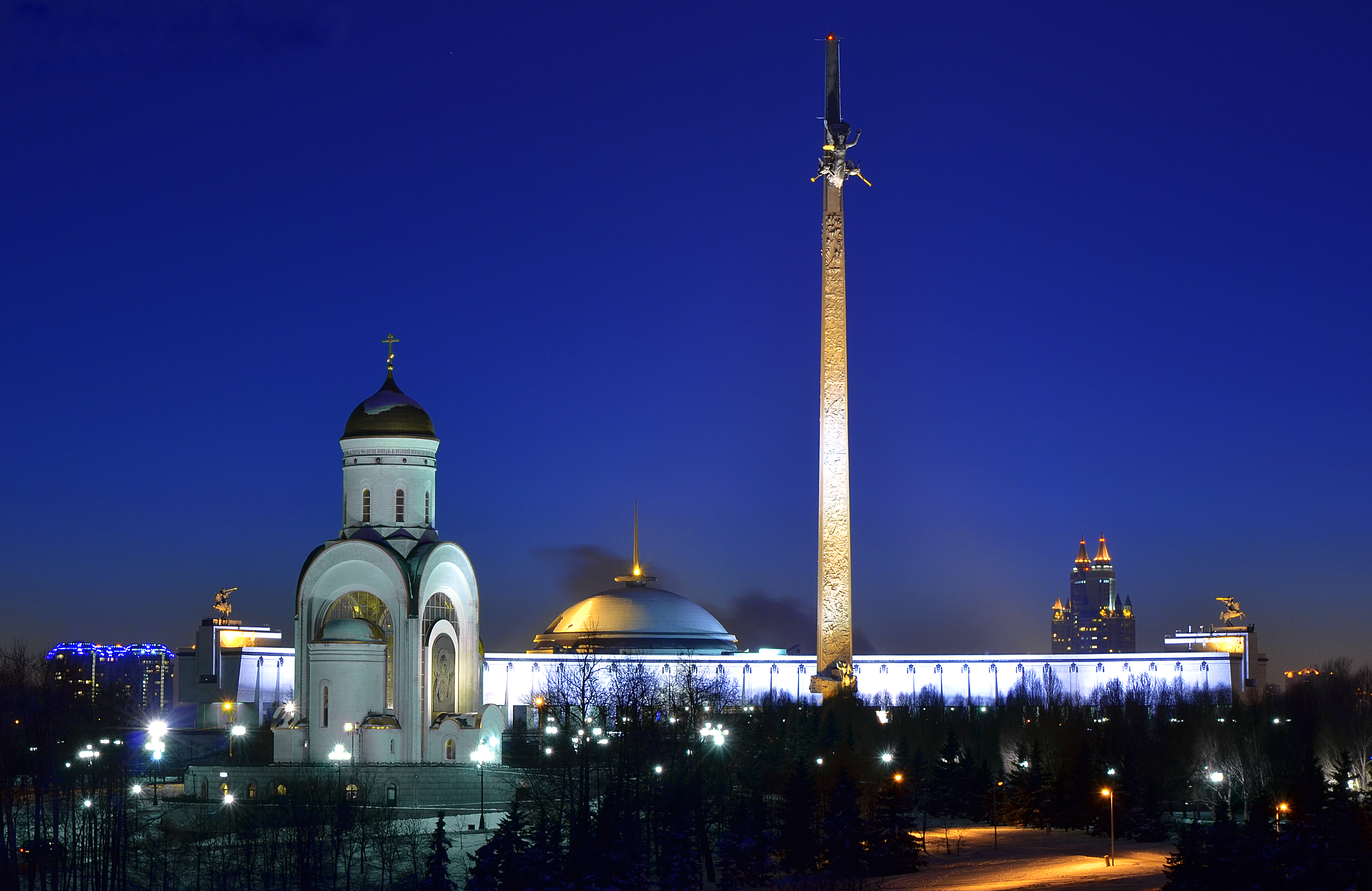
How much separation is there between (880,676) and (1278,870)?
55101 mm

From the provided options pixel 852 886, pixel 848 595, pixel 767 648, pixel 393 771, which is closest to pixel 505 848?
pixel 852 886

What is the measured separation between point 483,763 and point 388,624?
16.8 ft

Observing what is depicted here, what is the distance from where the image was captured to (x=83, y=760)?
4584 centimetres

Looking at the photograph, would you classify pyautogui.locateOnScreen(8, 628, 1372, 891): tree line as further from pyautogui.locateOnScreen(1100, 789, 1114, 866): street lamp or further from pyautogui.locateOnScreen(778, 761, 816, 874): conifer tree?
pyautogui.locateOnScreen(1100, 789, 1114, 866): street lamp

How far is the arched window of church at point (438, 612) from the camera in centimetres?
5047

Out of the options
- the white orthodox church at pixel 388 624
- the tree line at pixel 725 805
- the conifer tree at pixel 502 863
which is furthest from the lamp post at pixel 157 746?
the conifer tree at pixel 502 863

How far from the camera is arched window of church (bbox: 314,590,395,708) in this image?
163ft

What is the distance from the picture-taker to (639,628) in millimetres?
86438

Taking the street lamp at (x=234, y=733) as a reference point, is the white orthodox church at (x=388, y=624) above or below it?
above

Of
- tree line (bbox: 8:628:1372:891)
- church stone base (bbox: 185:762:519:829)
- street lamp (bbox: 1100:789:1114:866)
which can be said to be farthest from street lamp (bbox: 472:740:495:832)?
street lamp (bbox: 1100:789:1114:866)

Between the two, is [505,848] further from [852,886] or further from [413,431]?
[413,431]

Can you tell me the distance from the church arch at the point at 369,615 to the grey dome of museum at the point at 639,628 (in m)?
33.2

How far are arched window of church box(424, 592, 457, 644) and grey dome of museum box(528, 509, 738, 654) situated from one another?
31213 millimetres

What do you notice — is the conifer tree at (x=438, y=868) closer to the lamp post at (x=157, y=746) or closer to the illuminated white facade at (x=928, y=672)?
the lamp post at (x=157, y=746)
